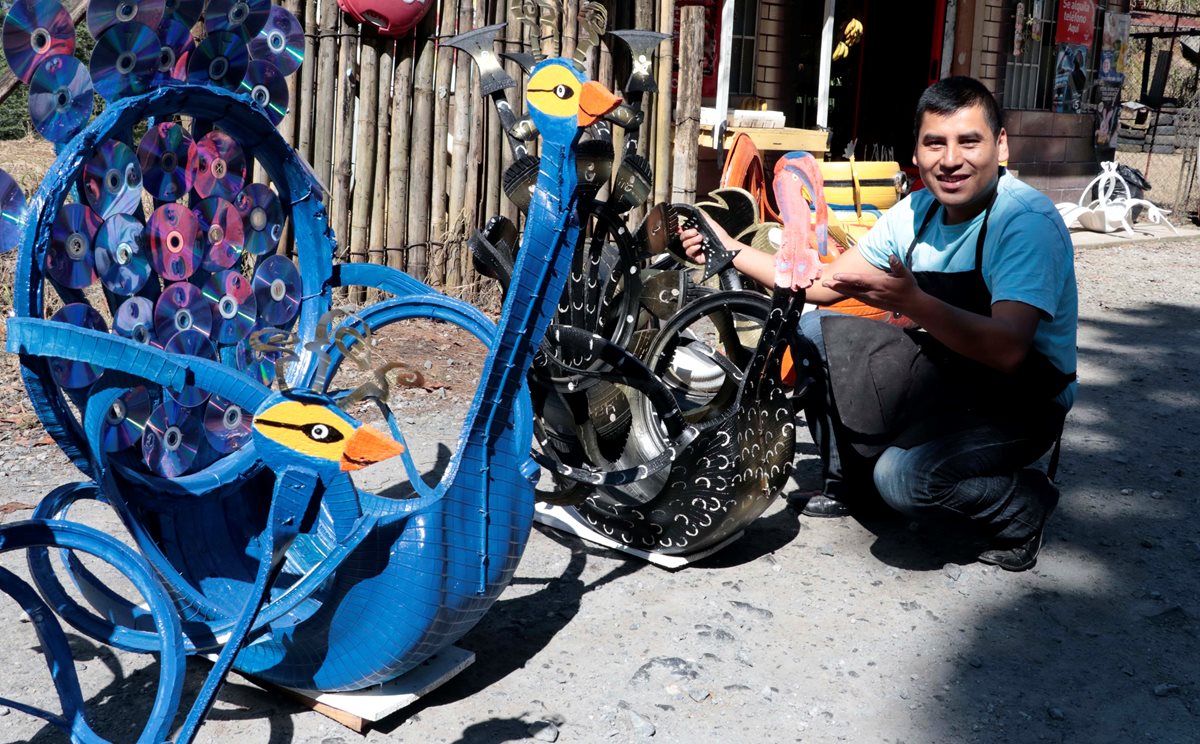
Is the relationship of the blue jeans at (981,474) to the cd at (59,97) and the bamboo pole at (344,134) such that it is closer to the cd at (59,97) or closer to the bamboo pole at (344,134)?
the cd at (59,97)

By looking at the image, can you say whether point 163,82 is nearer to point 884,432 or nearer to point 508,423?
point 508,423

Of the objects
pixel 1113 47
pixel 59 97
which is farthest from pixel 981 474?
pixel 1113 47

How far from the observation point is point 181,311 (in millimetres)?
2420

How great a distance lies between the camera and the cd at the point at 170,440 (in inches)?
92.1

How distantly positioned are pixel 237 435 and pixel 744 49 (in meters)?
7.22

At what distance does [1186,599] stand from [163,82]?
2.90 metres

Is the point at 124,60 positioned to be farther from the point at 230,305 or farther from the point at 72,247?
the point at 230,305

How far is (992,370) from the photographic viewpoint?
9.96 ft

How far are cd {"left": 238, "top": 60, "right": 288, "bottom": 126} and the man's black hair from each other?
63.0 inches

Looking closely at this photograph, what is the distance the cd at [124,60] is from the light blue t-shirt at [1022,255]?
2.06 meters

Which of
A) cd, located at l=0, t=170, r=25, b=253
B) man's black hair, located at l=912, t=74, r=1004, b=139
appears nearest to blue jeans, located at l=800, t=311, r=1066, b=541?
man's black hair, located at l=912, t=74, r=1004, b=139

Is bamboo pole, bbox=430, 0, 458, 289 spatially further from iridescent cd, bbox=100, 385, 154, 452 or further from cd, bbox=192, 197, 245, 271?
iridescent cd, bbox=100, 385, 154, 452

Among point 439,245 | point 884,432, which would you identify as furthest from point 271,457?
point 439,245

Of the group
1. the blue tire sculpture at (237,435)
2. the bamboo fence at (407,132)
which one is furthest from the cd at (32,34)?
the bamboo fence at (407,132)
